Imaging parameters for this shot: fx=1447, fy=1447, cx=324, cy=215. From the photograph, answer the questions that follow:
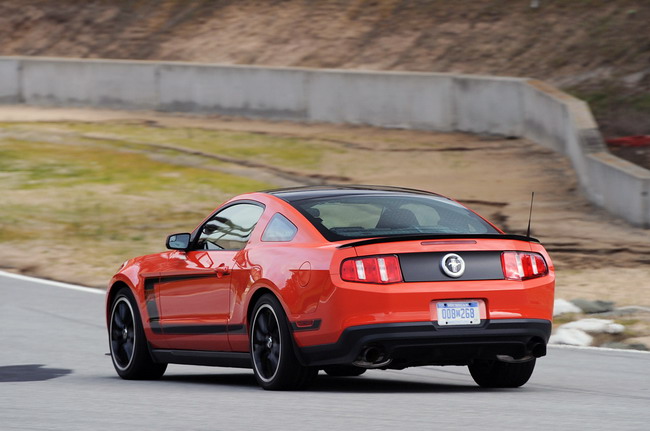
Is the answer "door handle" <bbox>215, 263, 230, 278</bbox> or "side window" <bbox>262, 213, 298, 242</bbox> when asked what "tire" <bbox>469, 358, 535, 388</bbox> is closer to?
"side window" <bbox>262, 213, 298, 242</bbox>

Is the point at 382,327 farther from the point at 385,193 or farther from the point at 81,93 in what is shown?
the point at 81,93

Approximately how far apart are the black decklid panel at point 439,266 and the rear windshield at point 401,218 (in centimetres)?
32

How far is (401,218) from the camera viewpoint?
370 inches

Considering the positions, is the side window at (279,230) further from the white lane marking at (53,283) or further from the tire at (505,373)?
the white lane marking at (53,283)

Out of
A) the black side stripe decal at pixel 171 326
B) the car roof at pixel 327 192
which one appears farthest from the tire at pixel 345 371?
the car roof at pixel 327 192

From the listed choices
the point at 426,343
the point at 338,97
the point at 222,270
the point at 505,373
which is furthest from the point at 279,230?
the point at 338,97

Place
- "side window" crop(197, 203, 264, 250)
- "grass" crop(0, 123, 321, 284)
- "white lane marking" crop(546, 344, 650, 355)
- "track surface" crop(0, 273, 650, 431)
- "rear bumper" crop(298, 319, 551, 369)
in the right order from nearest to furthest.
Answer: "track surface" crop(0, 273, 650, 431) → "rear bumper" crop(298, 319, 551, 369) → "side window" crop(197, 203, 264, 250) → "white lane marking" crop(546, 344, 650, 355) → "grass" crop(0, 123, 321, 284)

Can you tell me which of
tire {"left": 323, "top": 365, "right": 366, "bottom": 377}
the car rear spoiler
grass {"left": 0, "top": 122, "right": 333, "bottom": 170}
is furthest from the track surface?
grass {"left": 0, "top": 122, "right": 333, "bottom": 170}

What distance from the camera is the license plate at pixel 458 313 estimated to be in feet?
28.6

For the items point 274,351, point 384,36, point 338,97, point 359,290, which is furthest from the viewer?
point 384,36

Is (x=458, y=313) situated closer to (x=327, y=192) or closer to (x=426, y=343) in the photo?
(x=426, y=343)

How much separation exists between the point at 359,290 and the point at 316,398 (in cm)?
73

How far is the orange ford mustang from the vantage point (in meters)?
8.68

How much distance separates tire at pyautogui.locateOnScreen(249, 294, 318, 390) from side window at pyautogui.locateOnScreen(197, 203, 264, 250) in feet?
2.02
